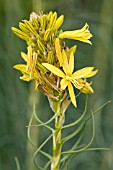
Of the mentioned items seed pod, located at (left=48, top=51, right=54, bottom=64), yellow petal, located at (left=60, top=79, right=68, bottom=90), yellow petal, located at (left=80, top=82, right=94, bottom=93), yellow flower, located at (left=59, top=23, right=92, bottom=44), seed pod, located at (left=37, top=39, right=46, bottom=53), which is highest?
yellow flower, located at (left=59, top=23, right=92, bottom=44)

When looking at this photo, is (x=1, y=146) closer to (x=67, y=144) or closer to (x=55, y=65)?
(x=67, y=144)

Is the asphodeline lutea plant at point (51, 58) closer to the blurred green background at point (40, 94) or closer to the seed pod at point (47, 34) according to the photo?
the seed pod at point (47, 34)

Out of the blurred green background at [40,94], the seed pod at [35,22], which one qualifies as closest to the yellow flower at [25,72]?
the seed pod at [35,22]

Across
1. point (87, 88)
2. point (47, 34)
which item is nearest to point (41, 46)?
point (47, 34)

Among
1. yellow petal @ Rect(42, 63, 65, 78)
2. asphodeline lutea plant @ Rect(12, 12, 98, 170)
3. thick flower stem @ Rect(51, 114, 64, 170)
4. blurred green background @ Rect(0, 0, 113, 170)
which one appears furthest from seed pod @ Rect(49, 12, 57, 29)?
blurred green background @ Rect(0, 0, 113, 170)

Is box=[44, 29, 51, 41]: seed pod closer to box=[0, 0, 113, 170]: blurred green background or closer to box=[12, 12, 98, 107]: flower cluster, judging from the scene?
box=[12, 12, 98, 107]: flower cluster

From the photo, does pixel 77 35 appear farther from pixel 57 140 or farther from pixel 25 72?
pixel 57 140
